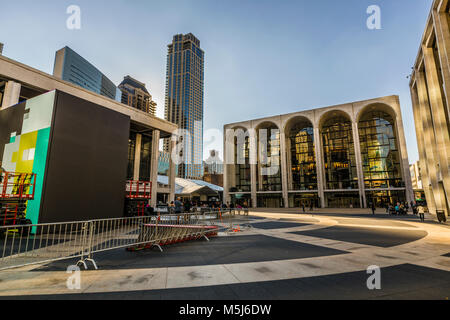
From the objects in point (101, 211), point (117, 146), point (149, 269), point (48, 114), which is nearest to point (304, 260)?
point (149, 269)

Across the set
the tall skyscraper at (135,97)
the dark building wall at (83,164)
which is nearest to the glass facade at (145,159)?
the dark building wall at (83,164)

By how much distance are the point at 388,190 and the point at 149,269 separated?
5632cm

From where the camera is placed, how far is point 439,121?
19.8 metres

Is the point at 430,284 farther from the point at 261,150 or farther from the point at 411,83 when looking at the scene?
the point at 261,150

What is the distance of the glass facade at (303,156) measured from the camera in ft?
189

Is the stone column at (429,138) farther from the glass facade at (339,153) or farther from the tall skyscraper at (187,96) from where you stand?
the tall skyscraper at (187,96)

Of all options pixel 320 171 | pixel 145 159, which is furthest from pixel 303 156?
pixel 145 159

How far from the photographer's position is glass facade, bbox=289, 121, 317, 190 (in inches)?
2263

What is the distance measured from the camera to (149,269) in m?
5.59

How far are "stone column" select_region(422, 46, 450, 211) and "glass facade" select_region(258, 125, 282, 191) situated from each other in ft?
131

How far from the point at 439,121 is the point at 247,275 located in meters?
25.0

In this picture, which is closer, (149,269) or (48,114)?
(149,269)

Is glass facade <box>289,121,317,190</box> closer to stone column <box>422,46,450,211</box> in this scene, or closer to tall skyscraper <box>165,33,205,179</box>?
stone column <box>422,46,450,211</box>

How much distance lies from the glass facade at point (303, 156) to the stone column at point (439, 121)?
37.3 meters
